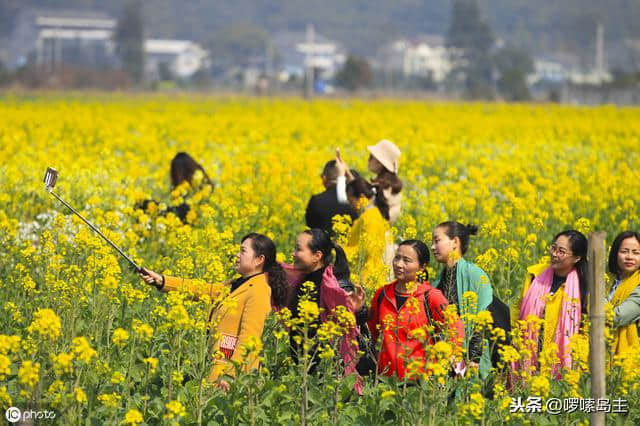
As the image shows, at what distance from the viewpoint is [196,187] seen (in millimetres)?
9000

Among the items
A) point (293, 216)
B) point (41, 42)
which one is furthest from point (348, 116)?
point (41, 42)

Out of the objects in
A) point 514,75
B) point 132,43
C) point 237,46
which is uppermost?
point 514,75

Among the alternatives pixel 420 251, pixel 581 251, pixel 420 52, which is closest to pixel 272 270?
pixel 420 251

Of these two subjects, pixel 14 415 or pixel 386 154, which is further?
pixel 386 154

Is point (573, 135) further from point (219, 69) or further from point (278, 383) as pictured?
point (219, 69)

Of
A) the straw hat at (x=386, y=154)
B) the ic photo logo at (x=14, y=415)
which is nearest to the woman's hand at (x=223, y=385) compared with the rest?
the ic photo logo at (x=14, y=415)

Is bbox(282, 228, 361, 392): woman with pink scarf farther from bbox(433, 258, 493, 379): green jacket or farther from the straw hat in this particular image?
the straw hat

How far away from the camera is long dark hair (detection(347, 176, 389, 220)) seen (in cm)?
684

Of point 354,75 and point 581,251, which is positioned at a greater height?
point 581,251

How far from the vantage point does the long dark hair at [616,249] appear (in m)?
5.55

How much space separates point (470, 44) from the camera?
262ft

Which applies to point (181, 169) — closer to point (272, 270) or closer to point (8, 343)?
point (272, 270)

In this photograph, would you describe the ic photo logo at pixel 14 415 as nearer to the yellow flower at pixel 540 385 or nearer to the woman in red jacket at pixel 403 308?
the woman in red jacket at pixel 403 308

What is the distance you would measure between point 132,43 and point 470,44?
78.2ft
